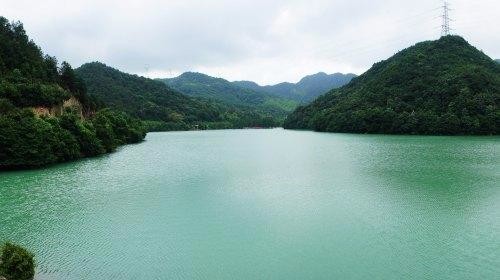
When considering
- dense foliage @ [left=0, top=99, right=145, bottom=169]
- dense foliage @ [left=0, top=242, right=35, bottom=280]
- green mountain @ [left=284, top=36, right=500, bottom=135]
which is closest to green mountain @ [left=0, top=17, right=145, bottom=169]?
dense foliage @ [left=0, top=99, right=145, bottom=169]

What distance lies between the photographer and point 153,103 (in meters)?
161

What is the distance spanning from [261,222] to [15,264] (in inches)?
421

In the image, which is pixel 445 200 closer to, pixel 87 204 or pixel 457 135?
pixel 87 204

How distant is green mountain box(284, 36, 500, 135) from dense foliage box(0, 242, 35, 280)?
261 feet

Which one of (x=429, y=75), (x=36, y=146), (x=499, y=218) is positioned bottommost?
(x=499, y=218)

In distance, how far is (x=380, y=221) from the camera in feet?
65.0

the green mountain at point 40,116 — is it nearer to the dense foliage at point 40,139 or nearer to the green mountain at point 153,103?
the dense foliage at point 40,139

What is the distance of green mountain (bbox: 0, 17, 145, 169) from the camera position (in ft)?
122

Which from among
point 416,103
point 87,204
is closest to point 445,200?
point 87,204

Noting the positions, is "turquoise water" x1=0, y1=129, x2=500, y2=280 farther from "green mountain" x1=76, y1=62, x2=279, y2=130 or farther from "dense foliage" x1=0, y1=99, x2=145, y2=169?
"green mountain" x1=76, y1=62, x2=279, y2=130

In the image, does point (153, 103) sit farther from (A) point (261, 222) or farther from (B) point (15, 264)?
(B) point (15, 264)

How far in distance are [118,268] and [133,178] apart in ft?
66.9

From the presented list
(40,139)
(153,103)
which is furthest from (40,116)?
(153,103)

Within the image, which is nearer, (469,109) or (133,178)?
(133,178)
